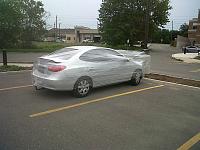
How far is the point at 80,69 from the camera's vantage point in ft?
26.2

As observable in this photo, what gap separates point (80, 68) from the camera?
26.3 feet

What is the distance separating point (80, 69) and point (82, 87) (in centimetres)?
52

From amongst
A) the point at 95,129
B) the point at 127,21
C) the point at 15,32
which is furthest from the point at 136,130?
the point at 127,21

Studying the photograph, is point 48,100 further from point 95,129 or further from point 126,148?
point 126,148

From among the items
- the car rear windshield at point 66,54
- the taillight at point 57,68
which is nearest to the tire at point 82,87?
the taillight at point 57,68

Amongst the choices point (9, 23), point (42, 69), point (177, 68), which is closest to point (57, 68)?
point (42, 69)

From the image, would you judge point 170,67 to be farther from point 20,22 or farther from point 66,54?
point 20,22

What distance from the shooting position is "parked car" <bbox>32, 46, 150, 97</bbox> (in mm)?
7711

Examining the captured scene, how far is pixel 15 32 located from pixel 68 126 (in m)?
30.0

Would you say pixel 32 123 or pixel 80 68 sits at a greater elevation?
pixel 80 68

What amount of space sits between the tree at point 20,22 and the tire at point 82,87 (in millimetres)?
25886

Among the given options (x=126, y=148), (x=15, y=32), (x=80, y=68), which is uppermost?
(x=15, y=32)

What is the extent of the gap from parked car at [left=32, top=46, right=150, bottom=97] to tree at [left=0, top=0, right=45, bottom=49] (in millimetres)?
25035

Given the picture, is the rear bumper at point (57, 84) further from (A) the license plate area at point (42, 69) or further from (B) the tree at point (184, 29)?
(B) the tree at point (184, 29)
